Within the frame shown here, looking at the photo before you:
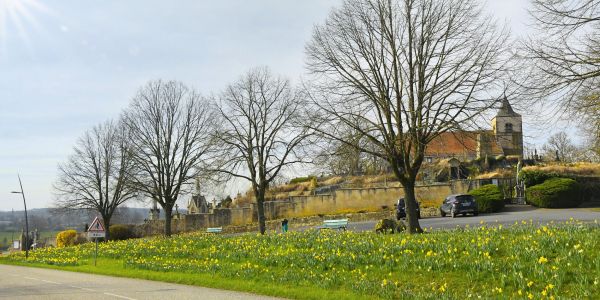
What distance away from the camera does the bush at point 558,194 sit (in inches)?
1377

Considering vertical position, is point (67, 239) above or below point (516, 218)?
below

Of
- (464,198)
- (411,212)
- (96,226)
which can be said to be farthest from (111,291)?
(464,198)

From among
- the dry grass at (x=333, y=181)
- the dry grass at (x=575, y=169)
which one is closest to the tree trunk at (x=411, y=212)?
the dry grass at (x=575, y=169)

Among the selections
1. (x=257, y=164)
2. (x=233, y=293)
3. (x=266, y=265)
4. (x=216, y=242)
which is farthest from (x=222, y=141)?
(x=233, y=293)

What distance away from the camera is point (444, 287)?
1091 cm

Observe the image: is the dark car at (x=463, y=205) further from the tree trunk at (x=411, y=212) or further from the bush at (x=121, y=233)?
the bush at (x=121, y=233)

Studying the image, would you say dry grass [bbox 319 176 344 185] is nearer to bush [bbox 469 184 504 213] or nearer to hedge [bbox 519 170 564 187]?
hedge [bbox 519 170 564 187]

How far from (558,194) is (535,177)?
395 cm

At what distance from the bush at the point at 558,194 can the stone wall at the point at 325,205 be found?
706cm

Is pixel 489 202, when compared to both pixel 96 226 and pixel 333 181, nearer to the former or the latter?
pixel 96 226

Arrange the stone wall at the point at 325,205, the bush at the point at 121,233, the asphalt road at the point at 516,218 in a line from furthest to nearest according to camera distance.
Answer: the bush at the point at 121,233 → the stone wall at the point at 325,205 → the asphalt road at the point at 516,218

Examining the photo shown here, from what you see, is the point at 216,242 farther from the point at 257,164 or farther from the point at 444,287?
the point at 444,287

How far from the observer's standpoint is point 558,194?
34.9 meters

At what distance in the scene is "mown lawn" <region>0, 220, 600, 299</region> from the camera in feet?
34.2
